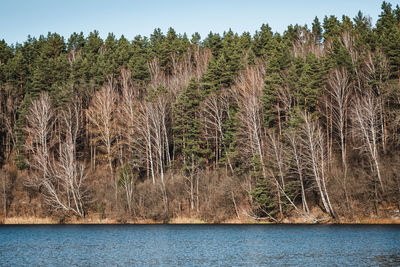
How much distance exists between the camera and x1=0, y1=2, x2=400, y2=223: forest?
55.2 meters

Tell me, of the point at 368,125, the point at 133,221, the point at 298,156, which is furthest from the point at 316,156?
the point at 133,221

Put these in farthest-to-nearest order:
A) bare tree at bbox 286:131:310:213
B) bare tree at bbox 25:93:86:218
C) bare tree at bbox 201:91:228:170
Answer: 1. bare tree at bbox 201:91:228:170
2. bare tree at bbox 25:93:86:218
3. bare tree at bbox 286:131:310:213

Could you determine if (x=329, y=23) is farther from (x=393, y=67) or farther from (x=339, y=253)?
(x=339, y=253)

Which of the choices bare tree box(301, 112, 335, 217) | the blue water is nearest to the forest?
bare tree box(301, 112, 335, 217)

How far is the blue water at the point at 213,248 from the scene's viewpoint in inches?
1080

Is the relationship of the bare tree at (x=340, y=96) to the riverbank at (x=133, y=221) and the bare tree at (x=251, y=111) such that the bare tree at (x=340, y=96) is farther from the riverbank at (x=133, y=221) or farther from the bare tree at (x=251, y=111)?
the bare tree at (x=251, y=111)

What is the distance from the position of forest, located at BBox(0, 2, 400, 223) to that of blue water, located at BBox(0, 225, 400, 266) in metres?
11.0

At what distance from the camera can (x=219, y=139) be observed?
2773 inches

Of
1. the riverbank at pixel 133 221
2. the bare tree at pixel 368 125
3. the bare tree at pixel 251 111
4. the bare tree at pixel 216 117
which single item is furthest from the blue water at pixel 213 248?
the bare tree at pixel 216 117

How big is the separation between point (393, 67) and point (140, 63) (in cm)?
4740

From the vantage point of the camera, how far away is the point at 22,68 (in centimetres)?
9281

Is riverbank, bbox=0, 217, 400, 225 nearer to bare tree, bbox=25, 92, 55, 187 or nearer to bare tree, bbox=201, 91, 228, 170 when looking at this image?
bare tree, bbox=25, 92, 55, 187

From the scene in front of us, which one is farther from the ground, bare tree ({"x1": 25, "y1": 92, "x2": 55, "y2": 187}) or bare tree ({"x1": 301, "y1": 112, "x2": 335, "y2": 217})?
bare tree ({"x1": 25, "y1": 92, "x2": 55, "y2": 187})

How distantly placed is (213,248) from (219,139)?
37.2 m
